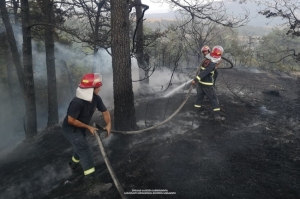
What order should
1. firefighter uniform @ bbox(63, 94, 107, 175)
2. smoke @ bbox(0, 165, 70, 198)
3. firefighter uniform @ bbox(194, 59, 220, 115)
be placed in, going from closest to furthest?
firefighter uniform @ bbox(63, 94, 107, 175)
smoke @ bbox(0, 165, 70, 198)
firefighter uniform @ bbox(194, 59, 220, 115)

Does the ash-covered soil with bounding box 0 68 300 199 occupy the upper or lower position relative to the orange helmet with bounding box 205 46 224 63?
lower

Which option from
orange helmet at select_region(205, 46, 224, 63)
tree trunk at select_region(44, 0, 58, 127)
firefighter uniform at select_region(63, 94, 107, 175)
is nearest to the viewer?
firefighter uniform at select_region(63, 94, 107, 175)

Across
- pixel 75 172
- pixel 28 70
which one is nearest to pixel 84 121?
pixel 75 172

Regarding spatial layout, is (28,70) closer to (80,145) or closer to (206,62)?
(80,145)

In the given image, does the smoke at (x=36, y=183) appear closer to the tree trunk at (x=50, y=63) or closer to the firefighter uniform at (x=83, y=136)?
the firefighter uniform at (x=83, y=136)

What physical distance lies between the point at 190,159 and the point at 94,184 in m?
1.81

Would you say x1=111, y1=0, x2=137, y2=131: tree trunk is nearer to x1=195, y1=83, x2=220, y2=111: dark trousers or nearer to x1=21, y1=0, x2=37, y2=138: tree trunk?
x1=195, y1=83, x2=220, y2=111: dark trousers

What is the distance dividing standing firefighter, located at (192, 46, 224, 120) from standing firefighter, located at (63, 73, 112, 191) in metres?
3.12

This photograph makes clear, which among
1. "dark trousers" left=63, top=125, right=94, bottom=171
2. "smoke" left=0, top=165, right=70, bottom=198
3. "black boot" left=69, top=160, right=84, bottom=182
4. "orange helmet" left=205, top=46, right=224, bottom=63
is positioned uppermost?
"orange helmet" left=205, top=46, right=224, bottom=63

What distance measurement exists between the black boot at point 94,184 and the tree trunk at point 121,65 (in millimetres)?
1698

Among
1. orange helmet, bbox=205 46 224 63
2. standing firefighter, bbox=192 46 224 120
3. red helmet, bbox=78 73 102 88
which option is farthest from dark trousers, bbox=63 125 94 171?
orange helmet, bbox=205 46 224 63

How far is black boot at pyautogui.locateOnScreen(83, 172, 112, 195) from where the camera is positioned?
3.52m

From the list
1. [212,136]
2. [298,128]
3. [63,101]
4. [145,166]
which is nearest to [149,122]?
[212,136]

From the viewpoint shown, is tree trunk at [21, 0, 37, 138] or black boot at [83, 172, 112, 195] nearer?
black boot at [83, 172, 112, 195]
